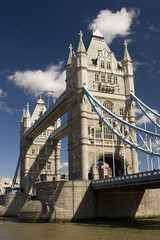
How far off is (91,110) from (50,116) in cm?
1534

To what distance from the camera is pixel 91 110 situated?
44.0m

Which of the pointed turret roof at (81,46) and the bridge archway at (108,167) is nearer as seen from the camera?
the bridge archway at (108,167)

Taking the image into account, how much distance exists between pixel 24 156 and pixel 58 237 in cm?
4578

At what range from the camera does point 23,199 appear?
55594 mm

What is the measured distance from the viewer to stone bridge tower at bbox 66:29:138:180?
4228cm

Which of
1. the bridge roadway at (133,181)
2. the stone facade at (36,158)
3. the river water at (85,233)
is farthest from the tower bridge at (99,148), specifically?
the stone facade at (36,158)

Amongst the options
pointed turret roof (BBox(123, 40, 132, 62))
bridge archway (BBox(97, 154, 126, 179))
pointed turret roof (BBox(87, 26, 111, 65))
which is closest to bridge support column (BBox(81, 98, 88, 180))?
bridge archway (BBox(97, 154, 126, 179))

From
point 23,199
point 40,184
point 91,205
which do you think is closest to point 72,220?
point 91,205

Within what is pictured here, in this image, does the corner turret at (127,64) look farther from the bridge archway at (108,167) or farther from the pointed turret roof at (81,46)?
the bridge archway at (108,167)

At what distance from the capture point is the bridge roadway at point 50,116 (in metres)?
51.6

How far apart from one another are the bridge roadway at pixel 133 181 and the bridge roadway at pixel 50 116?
18.0m

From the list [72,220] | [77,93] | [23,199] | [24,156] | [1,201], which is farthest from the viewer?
[24,156]

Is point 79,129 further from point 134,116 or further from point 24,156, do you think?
point 24,156

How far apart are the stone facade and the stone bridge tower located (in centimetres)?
2423
